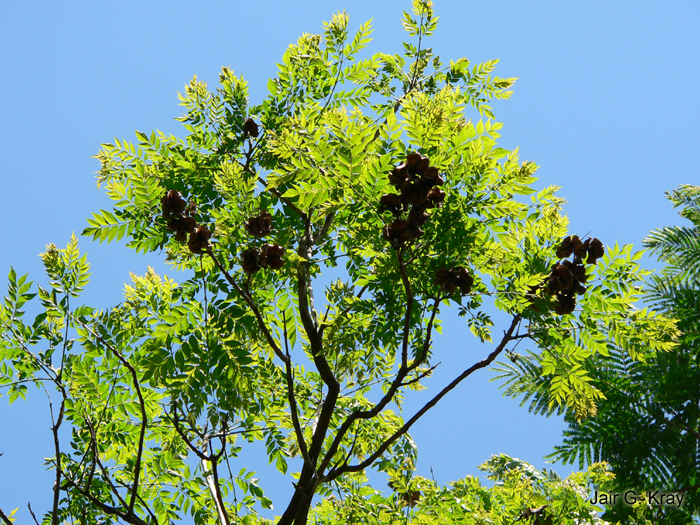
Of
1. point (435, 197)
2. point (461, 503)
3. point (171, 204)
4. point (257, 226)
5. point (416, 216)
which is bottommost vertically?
point (461, 503)

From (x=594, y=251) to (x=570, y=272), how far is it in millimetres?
210

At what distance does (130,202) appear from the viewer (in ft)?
10.5

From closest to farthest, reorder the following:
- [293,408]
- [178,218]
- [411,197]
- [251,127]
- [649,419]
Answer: [411,197] < [178,218] < [293,408] < [251,127] < [649,419]

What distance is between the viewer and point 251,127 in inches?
150

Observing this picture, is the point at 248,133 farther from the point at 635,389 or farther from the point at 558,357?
the point at 635,389

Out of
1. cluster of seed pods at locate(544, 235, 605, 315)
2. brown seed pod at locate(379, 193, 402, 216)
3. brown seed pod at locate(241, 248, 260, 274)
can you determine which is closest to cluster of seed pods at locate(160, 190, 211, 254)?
brown seed pod at locate(241, 248, 260, 274)

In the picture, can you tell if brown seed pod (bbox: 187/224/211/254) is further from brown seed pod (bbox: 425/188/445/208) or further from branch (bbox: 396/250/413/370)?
brown seed pod (bbox: 425/188/445/208)

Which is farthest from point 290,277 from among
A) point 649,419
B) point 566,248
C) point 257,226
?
point 649,419

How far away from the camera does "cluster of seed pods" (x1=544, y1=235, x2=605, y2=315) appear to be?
8.58ft

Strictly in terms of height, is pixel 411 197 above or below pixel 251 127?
below

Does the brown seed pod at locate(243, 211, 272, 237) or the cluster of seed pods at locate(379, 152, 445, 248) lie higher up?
the brown seed pod at locate(243, 211, 272, 237)

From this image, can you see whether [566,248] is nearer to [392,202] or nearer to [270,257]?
[392,202]

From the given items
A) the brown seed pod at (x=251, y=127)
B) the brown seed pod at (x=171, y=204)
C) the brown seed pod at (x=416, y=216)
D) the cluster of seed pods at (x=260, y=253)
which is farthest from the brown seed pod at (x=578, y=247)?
the brown seed pod at (x=251, y=127)

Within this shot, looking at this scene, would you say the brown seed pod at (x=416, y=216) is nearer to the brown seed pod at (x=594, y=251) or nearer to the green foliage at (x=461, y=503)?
the brown seed pod at (x=594, y=251)
